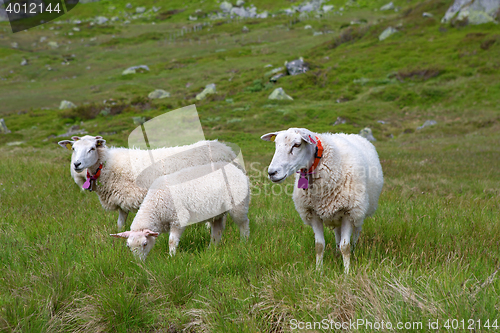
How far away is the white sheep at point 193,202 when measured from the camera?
212 inches

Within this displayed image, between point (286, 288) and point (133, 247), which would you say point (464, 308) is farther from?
point (133, 247)

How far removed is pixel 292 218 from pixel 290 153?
258 centimetres

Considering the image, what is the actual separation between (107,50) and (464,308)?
83320mm

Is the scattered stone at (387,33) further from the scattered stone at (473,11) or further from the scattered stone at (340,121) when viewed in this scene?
the scattered stone at (340,121)

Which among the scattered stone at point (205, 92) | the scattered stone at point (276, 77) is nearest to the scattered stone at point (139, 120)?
the scattered stone at point (205, 92)

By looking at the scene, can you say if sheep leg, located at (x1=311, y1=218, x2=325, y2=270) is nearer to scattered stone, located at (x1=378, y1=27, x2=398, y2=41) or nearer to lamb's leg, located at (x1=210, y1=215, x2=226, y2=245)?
lamb's leg, located at (x1=210, y1=215, x2=226, y2=245)

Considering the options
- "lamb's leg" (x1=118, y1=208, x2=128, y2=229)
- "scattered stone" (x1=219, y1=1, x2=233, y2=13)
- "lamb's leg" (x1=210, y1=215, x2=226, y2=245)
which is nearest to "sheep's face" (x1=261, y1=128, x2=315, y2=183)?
"lamb's leg" (x1=210, y1=215, x2=226, y2=245)

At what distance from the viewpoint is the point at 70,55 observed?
72625mm

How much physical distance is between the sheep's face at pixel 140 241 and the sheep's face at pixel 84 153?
2100mm

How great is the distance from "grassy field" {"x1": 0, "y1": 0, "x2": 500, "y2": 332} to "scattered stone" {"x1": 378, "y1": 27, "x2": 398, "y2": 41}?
1.29 metres

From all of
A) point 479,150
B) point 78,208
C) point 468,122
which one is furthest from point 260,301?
point 468,122

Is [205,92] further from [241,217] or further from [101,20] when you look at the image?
[101,20]

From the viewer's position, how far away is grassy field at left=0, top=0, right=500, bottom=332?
131 inches

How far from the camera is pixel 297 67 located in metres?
37.6
